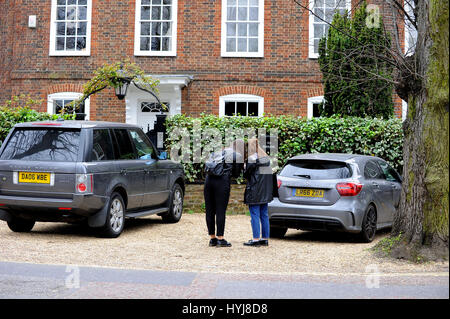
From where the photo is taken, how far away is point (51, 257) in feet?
25.5

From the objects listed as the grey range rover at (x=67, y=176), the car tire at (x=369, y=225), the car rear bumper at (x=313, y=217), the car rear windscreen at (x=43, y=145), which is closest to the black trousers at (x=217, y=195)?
the car rear bumper at (x=313, y=217)

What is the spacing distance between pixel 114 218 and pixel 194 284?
3.88m

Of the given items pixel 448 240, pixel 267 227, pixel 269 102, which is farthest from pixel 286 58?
pixel 448 240

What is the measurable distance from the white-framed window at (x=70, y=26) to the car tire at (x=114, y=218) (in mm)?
11192

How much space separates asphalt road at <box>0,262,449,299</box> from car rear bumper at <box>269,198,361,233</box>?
2448mm

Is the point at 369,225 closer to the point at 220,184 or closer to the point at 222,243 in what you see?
the point at 222,243

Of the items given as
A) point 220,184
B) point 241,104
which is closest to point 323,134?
point 241,104

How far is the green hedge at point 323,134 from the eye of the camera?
45.5 feet

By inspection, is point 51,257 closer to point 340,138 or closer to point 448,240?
point 448,240

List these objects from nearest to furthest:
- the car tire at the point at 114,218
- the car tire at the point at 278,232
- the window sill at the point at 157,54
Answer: the car tire at the point at 114,218 → the car tire at the point at 278,232 → the window sill at the point at 157,54

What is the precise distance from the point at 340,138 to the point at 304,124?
0.93 metres

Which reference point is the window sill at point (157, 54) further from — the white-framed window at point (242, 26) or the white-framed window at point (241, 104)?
the white-framed window at point (241, 104)

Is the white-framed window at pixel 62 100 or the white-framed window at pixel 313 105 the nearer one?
the white-framed window at pixel 313 105

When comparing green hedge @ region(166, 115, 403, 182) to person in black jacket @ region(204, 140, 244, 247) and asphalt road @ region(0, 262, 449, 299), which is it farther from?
asphalt road @ region(0, 262, 449, 299)
